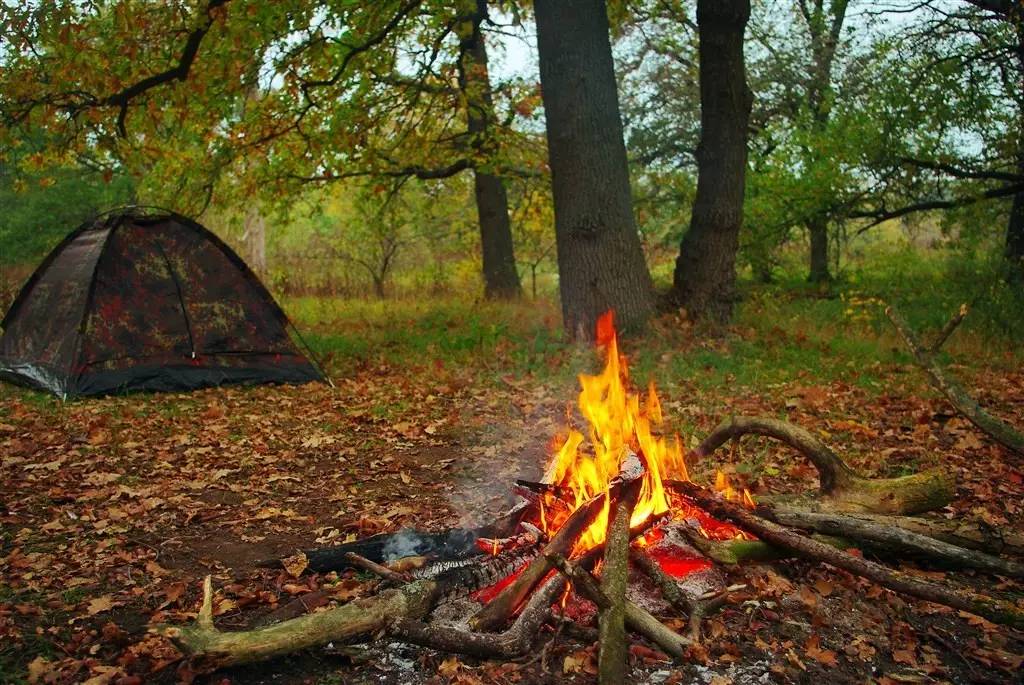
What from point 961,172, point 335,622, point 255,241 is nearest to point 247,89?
point 335,622

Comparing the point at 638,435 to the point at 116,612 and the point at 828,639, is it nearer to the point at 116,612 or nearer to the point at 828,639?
the point at 828,639

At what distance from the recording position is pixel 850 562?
397 centimetres

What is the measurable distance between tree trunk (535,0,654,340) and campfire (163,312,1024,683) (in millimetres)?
4946

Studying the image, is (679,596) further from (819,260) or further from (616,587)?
(819,260)

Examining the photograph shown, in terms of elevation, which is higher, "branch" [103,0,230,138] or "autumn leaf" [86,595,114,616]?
"branch" [103,0,230,138]

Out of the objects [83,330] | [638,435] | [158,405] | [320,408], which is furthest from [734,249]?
[83,330]

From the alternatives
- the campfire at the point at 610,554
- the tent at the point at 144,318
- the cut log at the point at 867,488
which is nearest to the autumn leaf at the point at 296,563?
the campfire at the point at 610,554

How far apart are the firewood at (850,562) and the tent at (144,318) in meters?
6.74

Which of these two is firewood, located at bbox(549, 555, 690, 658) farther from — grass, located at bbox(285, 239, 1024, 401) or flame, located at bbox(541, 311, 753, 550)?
grass, located at bbox(285, 239, 1024, 401)

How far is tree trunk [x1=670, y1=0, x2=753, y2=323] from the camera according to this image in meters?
10.6

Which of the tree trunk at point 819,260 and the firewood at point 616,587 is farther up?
the tree trunk at point 819,260

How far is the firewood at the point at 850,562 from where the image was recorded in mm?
3613

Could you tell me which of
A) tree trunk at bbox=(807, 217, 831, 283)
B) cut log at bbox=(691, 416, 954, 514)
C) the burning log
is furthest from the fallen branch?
tree trunk at bbox=(807, 217, 831, 283)

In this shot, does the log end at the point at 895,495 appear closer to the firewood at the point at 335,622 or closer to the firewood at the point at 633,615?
the firewood at the point at 633,615
